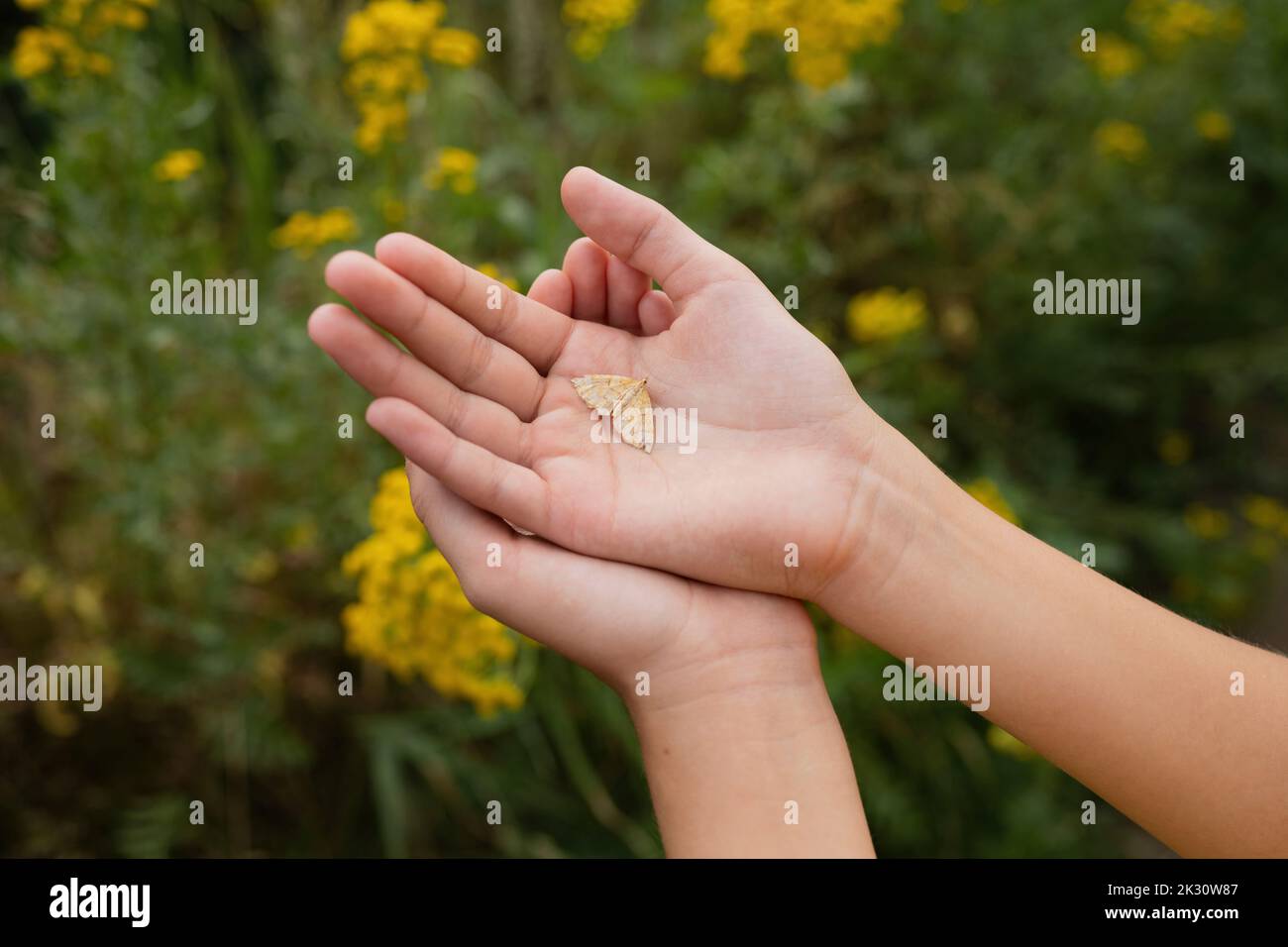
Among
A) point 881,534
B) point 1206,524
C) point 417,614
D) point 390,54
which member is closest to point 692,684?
point 881,534

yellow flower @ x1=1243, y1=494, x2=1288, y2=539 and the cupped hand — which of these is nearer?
the cupped hand

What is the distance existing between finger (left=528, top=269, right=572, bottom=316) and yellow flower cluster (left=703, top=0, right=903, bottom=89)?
1.09 m

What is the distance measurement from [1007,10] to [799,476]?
2.15 meters

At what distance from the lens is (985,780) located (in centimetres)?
215

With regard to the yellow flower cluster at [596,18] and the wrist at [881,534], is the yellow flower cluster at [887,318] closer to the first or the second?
the wrist at [881,534]

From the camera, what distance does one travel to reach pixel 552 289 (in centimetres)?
142

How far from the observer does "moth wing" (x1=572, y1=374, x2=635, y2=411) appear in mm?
1352

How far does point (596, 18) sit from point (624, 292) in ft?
3.47

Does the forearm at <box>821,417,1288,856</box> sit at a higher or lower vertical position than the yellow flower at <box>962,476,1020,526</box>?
lower

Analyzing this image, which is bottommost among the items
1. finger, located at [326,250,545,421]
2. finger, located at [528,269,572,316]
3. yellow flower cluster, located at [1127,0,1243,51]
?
finger, located at [326,250,545,421]

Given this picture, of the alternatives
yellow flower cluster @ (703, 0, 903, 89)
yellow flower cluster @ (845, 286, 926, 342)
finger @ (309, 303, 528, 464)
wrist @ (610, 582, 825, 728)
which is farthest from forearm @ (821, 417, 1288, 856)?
yellow flower cluster @ (703, 0, 903, 89)

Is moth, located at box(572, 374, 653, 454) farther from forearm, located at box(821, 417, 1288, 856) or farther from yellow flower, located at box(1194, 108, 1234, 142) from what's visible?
yellow flower, located at box(1194, 108, 1234, 142)

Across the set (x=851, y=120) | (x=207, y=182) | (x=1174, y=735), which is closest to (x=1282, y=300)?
(x=851, y=120)
